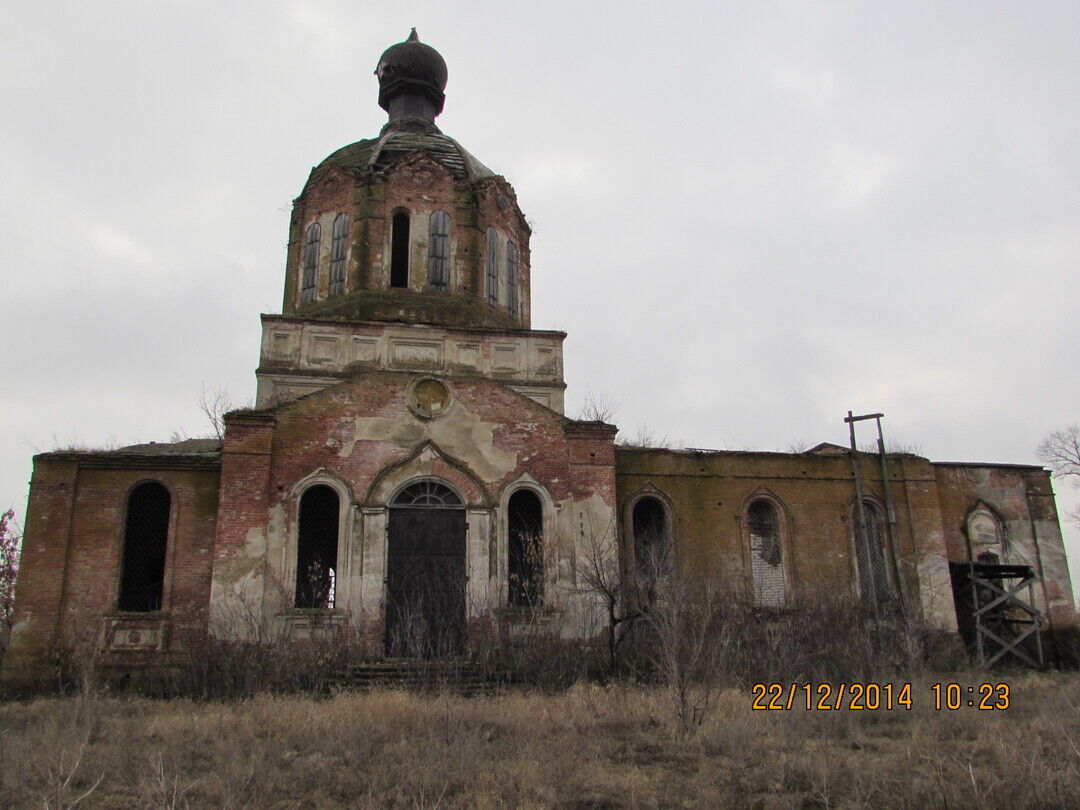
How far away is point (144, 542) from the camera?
15.8m

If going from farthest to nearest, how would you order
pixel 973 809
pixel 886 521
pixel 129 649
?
pixel 886 521
pixel 129 649
pixel 973 809

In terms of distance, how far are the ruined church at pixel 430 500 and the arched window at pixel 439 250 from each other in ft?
0.15

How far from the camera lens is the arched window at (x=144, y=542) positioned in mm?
15663

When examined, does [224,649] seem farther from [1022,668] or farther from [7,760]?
[1022,668]

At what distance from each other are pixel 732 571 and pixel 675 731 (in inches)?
305

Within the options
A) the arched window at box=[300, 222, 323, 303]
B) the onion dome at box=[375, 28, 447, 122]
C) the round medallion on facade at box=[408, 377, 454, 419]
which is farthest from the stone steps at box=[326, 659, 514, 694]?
the onion dome at box=[375, 28, 447, 122]

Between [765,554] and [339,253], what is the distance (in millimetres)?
11258

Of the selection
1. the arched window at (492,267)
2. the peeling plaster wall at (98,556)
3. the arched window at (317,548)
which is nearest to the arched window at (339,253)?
the arched window at (492,267)

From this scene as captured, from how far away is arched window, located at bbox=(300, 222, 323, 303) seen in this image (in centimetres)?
1919

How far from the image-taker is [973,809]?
682 cm

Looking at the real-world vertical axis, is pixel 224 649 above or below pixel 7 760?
above

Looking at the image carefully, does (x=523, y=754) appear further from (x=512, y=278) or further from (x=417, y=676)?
(x=512, y=278)

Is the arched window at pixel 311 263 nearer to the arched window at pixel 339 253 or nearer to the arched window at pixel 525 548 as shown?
the arched window at pixel 339 253

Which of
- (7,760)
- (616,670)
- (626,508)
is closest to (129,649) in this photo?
(7,760)
